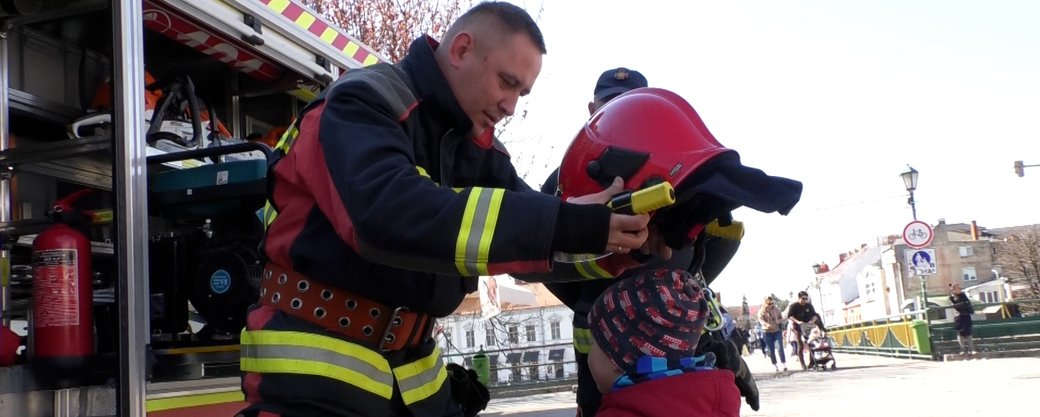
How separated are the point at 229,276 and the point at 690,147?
1.73 m

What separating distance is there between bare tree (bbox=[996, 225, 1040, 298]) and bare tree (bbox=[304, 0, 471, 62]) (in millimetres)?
53377

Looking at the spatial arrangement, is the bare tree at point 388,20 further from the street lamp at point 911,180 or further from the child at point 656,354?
the child at point 656,354

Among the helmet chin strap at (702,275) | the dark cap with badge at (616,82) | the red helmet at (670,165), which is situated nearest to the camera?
the red helmet at (670,165)

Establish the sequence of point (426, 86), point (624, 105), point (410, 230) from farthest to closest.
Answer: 1. point (624, 105)
2. point (426, 86)
3. point (410, 230)

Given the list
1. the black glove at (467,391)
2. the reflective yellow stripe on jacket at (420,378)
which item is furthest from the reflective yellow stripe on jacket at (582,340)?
the reflective yellow stripe on jacket at (420,378)

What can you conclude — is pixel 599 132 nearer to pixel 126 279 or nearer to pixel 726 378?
pixel 726 378

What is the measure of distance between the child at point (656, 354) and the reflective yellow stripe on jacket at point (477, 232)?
1.05 metres

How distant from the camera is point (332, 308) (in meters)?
2.05

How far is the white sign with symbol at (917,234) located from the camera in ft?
60.7

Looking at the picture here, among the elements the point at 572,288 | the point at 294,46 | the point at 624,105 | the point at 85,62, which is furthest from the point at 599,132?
the point at 85,62

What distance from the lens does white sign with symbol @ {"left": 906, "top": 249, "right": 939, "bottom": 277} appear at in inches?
721

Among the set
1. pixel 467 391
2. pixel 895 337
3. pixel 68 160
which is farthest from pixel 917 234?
pixel 467 391

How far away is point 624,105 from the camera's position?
115 inches

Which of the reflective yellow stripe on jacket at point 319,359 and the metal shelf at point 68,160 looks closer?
the reflective yellow stripe on jacket at point 319,359
